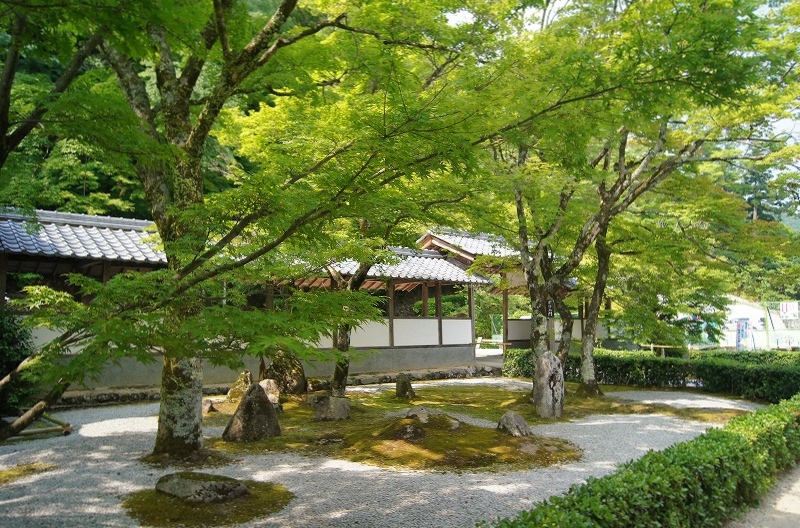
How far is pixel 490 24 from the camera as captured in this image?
28.9 ft

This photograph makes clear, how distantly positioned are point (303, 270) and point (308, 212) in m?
3.94

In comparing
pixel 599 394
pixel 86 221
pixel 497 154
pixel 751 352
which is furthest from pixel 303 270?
pixel 751 352

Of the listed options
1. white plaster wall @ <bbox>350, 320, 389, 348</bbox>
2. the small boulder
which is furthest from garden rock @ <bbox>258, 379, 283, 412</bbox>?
white plaster wall @ <bbox>350, 320, 389, 348</bbox>

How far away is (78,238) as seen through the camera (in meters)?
12.0

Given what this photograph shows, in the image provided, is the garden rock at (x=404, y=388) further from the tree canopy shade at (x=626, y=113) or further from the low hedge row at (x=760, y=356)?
the low hedge row at (x=760, y=356)

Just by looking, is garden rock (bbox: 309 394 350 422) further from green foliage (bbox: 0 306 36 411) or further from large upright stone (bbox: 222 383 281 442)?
green foliage (bbox: 0 306 36 411)

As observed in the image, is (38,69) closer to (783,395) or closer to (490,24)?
(490,24)

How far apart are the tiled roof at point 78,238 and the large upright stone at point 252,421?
3.54 metres

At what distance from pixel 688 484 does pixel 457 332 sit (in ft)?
47.6

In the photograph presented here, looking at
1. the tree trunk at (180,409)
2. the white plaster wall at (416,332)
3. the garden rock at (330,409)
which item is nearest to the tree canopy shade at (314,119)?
the tree trunk at (180,409)

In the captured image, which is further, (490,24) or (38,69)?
(38,69)

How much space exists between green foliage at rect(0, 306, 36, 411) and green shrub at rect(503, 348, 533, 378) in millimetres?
14143

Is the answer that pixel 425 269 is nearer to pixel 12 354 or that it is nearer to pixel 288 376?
pixel 288 376

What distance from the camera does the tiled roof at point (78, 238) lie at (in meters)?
10.9
